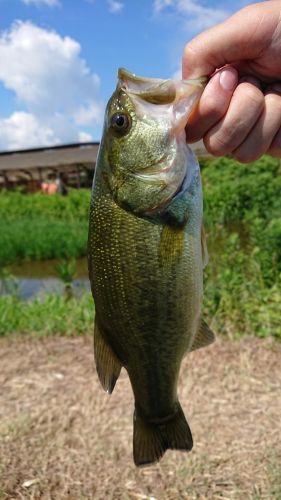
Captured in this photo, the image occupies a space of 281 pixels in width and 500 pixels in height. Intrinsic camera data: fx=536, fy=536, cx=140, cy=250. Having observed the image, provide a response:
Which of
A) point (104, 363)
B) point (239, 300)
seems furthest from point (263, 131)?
point (239, 300)

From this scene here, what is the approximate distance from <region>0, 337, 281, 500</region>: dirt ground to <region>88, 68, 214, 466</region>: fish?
1.80 meters

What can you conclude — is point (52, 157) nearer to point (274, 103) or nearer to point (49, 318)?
point (49, 318)

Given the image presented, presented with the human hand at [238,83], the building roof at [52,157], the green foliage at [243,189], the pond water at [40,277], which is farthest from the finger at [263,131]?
the building roof at [52,157]

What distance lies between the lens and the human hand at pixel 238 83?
2012 millimetres

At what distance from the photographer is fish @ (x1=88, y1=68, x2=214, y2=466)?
6.03 feet

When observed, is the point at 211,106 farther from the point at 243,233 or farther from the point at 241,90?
the point at 243,233

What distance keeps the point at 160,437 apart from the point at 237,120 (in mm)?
1248

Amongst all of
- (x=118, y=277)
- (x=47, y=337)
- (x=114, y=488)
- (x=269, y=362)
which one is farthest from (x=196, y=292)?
(x=47, y=337)

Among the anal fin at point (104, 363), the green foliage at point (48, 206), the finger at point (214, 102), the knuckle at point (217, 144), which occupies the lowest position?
the green foliage at point (48, 206)

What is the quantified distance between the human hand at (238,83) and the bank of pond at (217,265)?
3.42m

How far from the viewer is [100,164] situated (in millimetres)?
1915

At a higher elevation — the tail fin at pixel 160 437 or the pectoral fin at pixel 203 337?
the pectoral fin at pixel 203 337

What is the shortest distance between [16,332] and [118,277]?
438 centimetres

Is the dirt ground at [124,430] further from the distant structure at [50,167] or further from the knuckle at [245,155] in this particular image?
the distant structure at [50,167]
